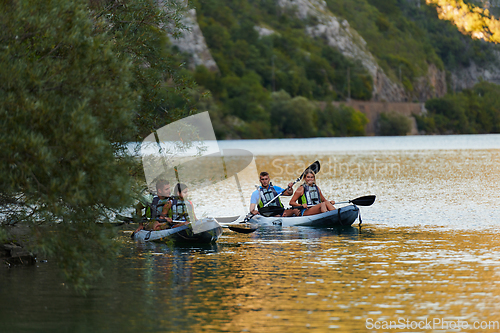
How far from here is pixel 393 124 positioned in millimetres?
154375

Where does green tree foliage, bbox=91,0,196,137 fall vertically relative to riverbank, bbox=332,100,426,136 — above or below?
below

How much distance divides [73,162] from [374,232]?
1246 centimetres

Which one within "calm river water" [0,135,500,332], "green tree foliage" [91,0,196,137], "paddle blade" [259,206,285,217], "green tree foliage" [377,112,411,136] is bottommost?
"calm river water" [0,135,500,332]

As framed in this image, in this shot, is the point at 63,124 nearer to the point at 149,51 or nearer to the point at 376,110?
the point at 149,51

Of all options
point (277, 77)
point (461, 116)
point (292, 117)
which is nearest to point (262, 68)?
point (277, 77)

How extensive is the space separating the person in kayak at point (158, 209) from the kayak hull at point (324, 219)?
15.1 feet

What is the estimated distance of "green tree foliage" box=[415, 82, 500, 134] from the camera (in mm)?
175125

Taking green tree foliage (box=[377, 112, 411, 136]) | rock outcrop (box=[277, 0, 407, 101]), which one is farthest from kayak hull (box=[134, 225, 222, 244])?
rock outcrop (box=[277, 0, 407, 101])

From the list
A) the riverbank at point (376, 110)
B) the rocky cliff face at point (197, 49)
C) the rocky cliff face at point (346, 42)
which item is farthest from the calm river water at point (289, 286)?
the rocky cliff face at point (346, 42)

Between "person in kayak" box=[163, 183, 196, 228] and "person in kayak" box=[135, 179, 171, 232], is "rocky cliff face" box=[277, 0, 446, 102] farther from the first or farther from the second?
"person in kayak" box=[135, 179, 171, 232]

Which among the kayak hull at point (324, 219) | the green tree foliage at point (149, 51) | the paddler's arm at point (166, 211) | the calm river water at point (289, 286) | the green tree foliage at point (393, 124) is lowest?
the calm river water at point (289, 286)

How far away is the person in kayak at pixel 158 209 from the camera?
18328mm

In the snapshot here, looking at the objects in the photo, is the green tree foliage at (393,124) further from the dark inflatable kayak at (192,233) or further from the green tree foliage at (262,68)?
the dark inflatable kayak at (192,233)

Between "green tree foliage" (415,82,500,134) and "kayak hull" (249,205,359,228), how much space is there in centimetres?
15238
